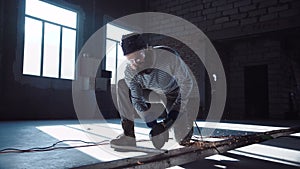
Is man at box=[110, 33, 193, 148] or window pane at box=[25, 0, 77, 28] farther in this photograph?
window pane at box=[25, 0, 77, 28]

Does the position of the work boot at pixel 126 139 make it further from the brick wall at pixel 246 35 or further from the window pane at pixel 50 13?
the brick wall at pixel 246 35

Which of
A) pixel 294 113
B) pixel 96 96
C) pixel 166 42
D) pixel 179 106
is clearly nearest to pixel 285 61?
pixel 294 113

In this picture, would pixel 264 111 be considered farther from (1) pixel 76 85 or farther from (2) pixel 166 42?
(1) pixel 76 85

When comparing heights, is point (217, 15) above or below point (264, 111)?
above

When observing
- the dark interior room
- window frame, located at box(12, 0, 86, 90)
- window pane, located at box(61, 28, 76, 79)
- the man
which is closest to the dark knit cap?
the man

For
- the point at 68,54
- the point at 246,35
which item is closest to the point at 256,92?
the point at 246,35

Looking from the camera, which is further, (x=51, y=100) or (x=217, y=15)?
(x=217, y=15)

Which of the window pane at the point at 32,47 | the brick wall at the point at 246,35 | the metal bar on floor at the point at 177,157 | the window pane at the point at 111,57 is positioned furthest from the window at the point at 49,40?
the metal bar on floor at the point at 177,157

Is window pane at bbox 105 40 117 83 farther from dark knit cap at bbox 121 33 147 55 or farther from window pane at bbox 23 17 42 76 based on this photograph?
dark knit cap at bbox 121 33 147 55

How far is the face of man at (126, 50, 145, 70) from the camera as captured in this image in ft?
4.91

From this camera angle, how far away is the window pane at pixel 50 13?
16.5ft

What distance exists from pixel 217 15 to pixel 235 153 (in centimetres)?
519

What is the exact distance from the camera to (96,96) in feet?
19.4

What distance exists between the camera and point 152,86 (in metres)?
1.62
